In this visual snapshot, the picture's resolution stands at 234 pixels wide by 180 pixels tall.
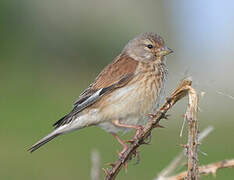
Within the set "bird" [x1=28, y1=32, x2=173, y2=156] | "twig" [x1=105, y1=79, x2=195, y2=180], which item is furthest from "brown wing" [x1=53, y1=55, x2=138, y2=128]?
"twig" [x1=105, y1=79, x2=195, y2=180]

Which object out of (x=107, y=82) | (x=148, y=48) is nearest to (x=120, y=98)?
(x=107, y=82)

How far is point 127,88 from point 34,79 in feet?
63.0

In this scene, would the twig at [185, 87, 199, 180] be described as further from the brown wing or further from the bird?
the brown wing

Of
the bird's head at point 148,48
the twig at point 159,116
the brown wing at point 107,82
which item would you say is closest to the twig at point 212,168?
the twig at point 159,116

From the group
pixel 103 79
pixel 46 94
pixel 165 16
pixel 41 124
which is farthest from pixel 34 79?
pixel 103 79

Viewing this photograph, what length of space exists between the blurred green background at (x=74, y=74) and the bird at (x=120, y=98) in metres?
5.66

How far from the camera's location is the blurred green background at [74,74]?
44.3ft

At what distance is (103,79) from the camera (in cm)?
550

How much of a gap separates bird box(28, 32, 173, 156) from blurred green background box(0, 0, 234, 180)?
5.66 meters

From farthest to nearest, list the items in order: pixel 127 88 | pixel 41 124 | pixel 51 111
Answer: pixel 51 111
pixel 41 124
pixel 127 88

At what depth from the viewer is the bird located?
5336 mm

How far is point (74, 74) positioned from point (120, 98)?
21.0m

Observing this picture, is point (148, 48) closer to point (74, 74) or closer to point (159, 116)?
point (159, 116)

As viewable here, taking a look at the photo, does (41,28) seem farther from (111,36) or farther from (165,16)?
(165,16)
